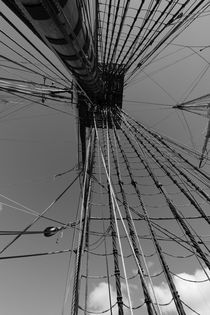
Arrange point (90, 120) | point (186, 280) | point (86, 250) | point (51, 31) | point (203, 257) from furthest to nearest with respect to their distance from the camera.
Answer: point (90, 120) → point (86, 250) → point (186, 280) → point (203, 257) → point (51, 31)

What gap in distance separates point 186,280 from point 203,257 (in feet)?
3.58

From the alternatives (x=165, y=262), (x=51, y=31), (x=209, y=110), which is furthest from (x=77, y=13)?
(x=209, y=110)

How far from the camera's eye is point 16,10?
4328mm

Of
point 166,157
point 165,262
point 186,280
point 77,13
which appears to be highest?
point 77,13

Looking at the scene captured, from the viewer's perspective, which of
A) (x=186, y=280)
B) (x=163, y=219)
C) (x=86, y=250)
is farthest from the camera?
(x=163, y=219)

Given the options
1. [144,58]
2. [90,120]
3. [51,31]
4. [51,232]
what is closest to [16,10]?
[51,31]

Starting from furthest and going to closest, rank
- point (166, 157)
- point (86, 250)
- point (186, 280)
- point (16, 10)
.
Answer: point (166, 157), point (86, 250), point (186, 280), point (16, 10)

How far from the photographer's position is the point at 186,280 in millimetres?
6141

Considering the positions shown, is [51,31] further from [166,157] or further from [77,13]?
[166,157]

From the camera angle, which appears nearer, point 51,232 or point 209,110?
point 51,232

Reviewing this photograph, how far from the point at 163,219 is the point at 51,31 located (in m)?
5.87

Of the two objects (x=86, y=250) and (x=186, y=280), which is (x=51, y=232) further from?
(x=186, y=280)

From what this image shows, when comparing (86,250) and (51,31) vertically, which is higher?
(51,31)

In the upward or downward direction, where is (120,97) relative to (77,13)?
downward
